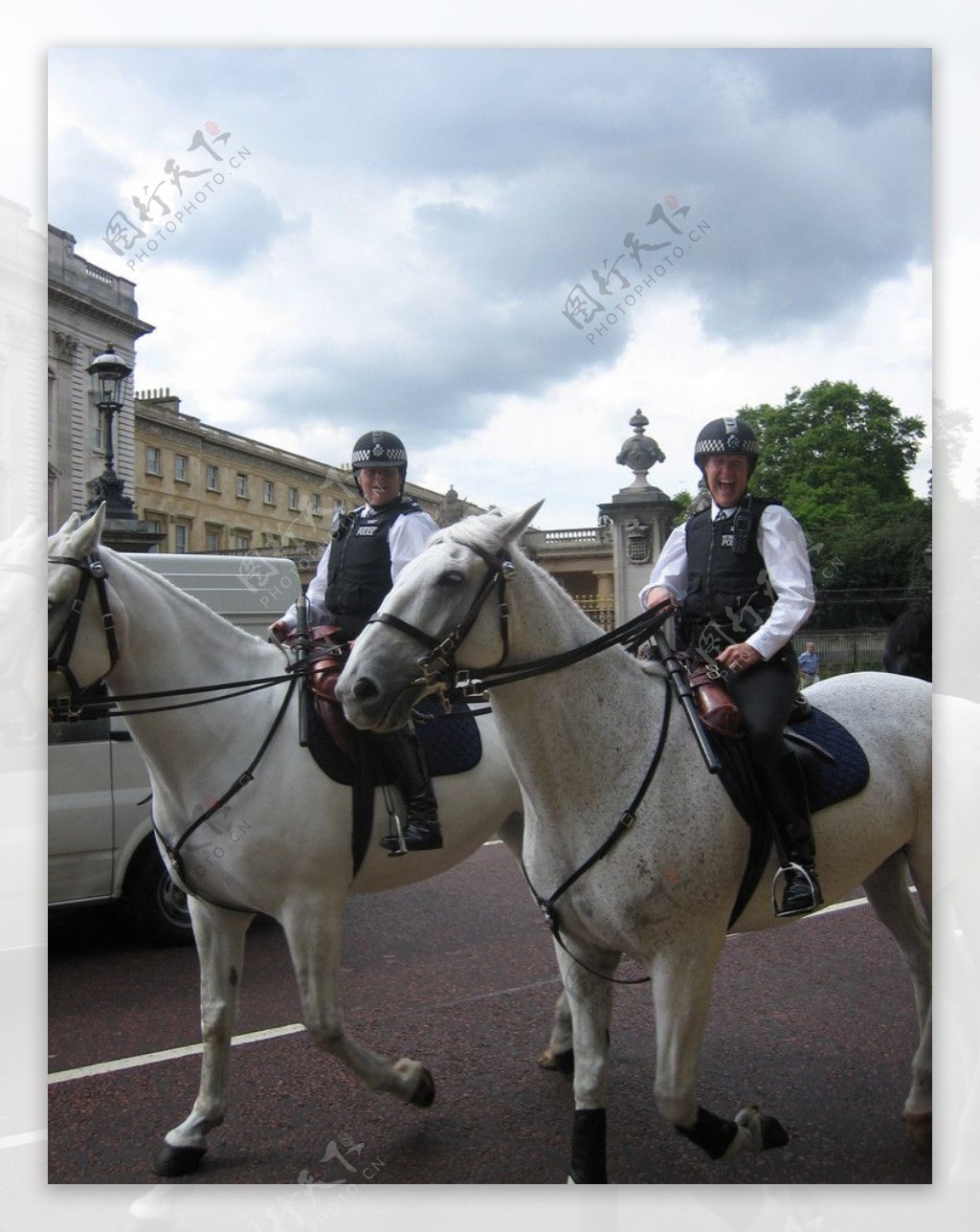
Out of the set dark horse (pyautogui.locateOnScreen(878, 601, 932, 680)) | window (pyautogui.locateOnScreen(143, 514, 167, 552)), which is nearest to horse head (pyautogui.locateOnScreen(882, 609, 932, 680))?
dark horse (pyautogui.locateOnScreen(878, 601, 932, 680))

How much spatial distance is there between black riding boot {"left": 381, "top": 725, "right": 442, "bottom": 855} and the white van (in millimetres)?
2111

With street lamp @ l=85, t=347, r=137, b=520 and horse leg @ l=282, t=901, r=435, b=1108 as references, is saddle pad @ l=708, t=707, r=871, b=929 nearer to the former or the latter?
horse leg @ l=282, t=901, r=435, b=1108

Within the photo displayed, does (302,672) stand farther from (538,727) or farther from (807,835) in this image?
(807,835)

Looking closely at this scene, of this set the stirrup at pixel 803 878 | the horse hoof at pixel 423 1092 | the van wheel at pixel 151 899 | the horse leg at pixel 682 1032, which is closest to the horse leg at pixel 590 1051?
the horse leg at pixel 682 1032

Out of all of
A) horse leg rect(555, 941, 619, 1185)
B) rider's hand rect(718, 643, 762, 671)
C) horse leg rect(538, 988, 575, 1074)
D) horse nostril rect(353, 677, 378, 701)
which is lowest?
horse leg rect(538, 988, 575, 1074)

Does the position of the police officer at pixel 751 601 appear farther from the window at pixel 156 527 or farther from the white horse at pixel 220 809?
the window at pixel 156 527

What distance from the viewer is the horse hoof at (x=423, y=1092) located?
3652mm

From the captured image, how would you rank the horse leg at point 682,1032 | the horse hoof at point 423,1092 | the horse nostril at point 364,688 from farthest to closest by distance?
the horse hoof at point 423,1092 → the horse leg at point 682,1032 → the horse nostril at point 364,688

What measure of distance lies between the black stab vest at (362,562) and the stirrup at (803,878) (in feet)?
6.00

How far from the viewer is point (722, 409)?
4113 millimetres

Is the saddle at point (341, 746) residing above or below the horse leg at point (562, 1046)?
above

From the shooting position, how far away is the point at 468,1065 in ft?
13.8

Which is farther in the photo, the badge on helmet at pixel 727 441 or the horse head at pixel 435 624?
the badge on helmet at pixel 727 441

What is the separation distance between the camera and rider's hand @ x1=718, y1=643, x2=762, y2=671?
3047 millimetres
